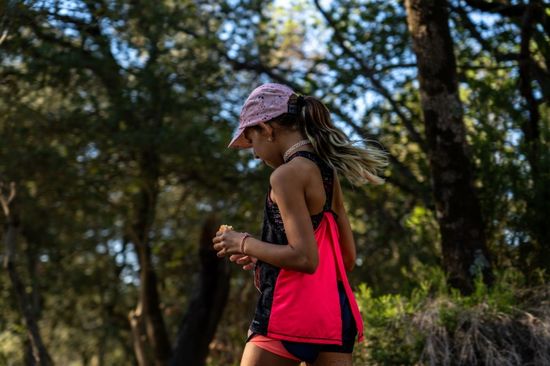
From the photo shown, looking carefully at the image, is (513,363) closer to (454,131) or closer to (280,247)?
(454,131)

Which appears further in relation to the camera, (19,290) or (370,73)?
(370,73)

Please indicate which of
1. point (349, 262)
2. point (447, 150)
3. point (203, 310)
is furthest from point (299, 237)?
point (203, 310)

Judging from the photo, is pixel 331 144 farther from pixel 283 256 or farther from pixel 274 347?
pixel 274 347

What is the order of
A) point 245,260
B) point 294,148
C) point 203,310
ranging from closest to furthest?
point 294,148 < point 245,260 < point 203,310

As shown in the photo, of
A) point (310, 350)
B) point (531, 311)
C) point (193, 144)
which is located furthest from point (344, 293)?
point (193, 144)

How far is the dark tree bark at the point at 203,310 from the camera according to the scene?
365 inches

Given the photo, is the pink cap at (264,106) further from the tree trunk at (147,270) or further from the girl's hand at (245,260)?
the tree trunk at (147,270)

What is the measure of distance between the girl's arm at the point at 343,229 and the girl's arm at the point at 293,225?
28 cm

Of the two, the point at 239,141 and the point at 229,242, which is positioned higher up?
the point at 239,141

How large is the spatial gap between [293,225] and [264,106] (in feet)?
1.65

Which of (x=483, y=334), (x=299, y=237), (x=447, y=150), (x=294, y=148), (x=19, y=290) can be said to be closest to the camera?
(x=299, y=237)

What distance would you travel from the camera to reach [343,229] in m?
3.23

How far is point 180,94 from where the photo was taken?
11.1m

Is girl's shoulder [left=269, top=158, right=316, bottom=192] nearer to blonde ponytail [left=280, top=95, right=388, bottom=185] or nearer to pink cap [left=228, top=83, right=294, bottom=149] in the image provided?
blonde ponytail [left=280, top=95, right=388, bottom=185]
